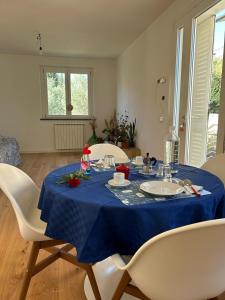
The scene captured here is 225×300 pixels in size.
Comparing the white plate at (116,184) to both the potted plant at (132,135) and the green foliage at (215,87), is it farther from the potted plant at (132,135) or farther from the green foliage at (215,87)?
the potted plant at (132,135)

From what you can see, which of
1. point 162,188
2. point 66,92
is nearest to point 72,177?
point 162,188

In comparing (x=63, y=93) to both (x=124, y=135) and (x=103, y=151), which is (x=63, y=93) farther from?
(x=103, y=151)

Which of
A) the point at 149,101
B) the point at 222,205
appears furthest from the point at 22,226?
the point at 149,101

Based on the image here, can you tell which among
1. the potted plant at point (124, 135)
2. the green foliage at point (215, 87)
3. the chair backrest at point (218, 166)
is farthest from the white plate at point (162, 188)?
the potted plant at point (124, 135)

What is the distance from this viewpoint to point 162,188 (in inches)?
47.8

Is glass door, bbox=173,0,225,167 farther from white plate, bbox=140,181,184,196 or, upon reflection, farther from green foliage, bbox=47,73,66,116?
green foliage, bbox=47,73,66,116

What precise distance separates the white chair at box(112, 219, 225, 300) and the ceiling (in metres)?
2.80

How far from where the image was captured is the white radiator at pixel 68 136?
587 cm

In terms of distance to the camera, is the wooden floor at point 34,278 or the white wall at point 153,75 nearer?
the wooden floor at point 34,278

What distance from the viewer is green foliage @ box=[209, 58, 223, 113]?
2.20 meters

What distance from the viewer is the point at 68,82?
229 inches

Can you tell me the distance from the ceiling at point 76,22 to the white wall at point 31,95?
1.93 feet

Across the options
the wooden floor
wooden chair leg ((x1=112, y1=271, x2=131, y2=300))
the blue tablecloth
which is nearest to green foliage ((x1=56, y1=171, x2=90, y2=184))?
the blue tablecloth

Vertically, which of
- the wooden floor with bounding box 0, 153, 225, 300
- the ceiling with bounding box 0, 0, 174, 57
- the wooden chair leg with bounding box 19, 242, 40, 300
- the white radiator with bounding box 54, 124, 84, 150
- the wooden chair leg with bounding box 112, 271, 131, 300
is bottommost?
the wooden floor with bounding box 0, 153, 225, 300
